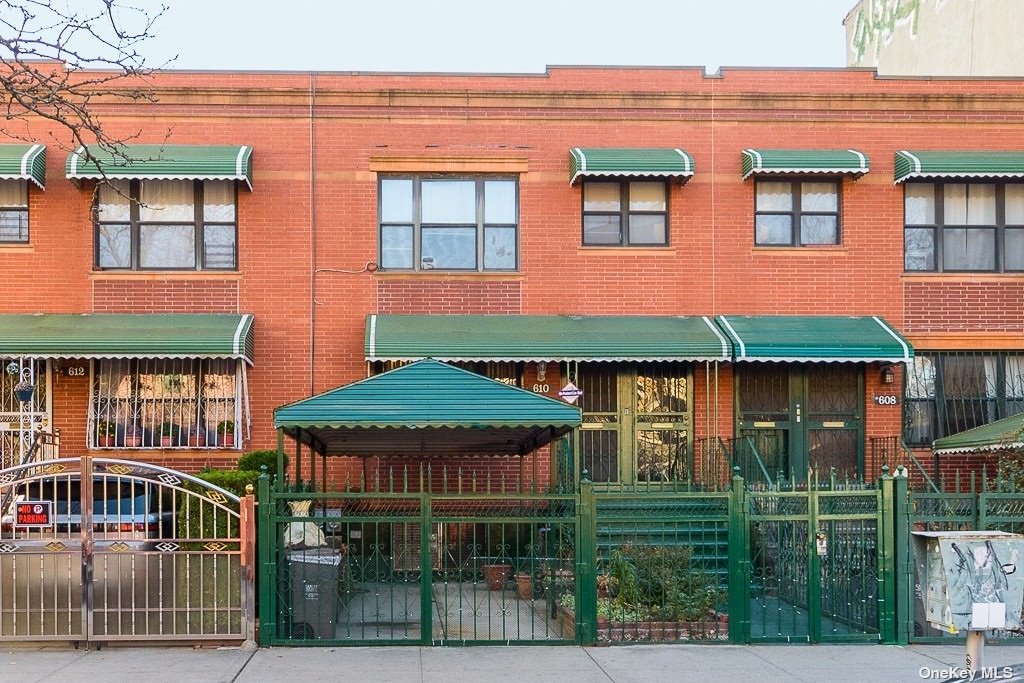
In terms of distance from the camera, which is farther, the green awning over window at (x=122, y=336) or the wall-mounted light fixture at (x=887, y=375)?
the wall-mounted light fixture at (x=887, y=375)

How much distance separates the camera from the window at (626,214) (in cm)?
1931

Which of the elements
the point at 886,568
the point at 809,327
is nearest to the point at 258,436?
the point at 809,327

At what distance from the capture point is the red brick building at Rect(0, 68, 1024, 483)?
18.5 metres

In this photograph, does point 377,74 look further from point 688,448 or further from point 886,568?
point 886,568

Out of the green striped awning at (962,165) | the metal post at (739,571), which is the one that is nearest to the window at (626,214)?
the green striped awning at (962,165)

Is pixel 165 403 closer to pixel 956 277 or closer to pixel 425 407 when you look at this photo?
pixel 425 407

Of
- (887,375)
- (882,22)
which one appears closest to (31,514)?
(887,375)

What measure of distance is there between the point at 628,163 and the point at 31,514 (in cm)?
1087

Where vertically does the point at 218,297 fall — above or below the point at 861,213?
below

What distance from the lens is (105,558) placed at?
11117 mm

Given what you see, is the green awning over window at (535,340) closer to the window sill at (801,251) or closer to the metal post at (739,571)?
the window sill at (801,251)

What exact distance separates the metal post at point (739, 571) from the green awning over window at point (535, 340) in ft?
20.1

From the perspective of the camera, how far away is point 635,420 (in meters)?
19.1

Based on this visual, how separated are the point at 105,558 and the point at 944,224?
1494 cm
